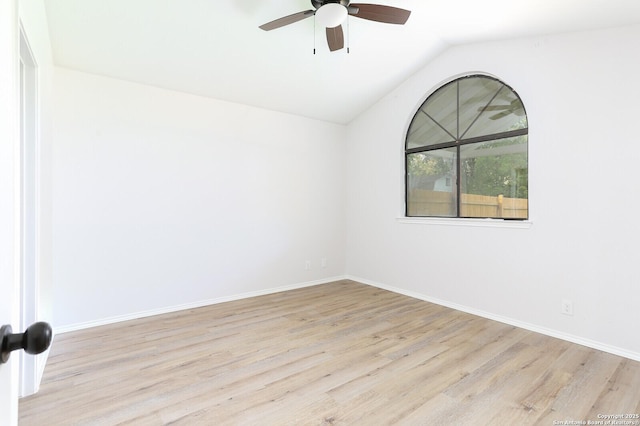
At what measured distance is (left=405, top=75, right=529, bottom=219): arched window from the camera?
327 centimetres

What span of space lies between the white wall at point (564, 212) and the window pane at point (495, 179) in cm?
17

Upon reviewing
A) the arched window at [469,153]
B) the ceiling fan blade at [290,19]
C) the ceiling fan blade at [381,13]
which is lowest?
the arched window at [469,153]

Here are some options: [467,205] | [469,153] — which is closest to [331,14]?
[469,153]

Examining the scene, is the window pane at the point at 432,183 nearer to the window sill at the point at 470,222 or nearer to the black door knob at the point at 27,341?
the window sill at the point at 470,222

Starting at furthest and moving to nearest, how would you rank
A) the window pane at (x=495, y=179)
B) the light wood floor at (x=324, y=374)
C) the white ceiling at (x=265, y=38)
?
1. the window pane at (x=495, y=179)
2. the white ceiling at (x=265, y=38)
3. the light wood floor at (x=324, y=374)

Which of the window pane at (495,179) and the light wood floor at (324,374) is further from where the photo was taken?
the window pane at (495,179)

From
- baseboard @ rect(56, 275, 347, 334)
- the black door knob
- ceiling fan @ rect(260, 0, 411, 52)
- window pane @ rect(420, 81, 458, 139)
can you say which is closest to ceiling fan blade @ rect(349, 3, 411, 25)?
ceiling fan @ rect(260, 0, 411, 52)

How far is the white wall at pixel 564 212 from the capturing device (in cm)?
254

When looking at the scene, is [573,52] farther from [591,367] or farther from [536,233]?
[591,367]

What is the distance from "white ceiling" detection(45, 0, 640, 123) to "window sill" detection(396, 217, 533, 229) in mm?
1700

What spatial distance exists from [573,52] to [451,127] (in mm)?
1253

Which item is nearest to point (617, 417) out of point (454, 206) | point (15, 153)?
point (454, 206)

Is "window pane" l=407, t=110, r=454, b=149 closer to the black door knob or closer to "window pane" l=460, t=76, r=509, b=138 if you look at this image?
"window pane" l=460, t=76, r=509, b=138

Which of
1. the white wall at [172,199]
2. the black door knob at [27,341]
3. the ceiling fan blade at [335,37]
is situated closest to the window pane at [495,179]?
the ceiling fan blade at [335,37]
